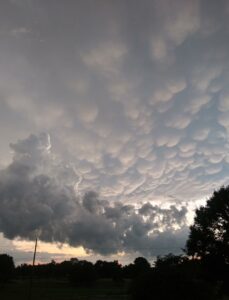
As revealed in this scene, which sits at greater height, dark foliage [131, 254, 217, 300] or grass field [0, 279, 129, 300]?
grass field [0, 279, 129, 300]

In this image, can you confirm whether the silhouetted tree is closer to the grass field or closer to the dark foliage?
the dark foliage

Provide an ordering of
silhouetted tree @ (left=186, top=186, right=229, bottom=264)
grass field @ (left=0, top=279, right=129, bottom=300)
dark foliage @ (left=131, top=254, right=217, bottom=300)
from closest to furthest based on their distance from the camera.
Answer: dark foliage @ (left=131, top=254, right=217, bottom=300)
silhouetted tree @ (left=186, top=186, right=229, bottom=264)
grass field @ (left=0, top=279, right=129, bottom=300)

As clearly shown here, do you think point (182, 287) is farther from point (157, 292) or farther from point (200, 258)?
point (200, 258)

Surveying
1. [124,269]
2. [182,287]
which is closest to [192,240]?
[182,287]

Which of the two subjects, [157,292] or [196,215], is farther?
[196,215]

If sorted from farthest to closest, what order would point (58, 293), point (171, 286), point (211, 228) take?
1. point (58, 293)
2. point (211, 228)
3. point (171, 286)

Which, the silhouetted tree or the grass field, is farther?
the grass field

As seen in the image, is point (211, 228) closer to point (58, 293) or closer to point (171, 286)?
point (171, 286)

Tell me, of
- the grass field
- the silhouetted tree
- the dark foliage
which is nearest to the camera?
the dark foliage

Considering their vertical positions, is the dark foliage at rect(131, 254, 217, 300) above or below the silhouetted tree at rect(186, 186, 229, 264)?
below

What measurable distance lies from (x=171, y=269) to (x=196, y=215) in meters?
12.8

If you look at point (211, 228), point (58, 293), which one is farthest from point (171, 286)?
point (58, 293)

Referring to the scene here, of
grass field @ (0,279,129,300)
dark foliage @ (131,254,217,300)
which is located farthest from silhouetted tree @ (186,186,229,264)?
grass field @ (0,279,129,300)

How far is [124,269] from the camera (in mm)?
190125
